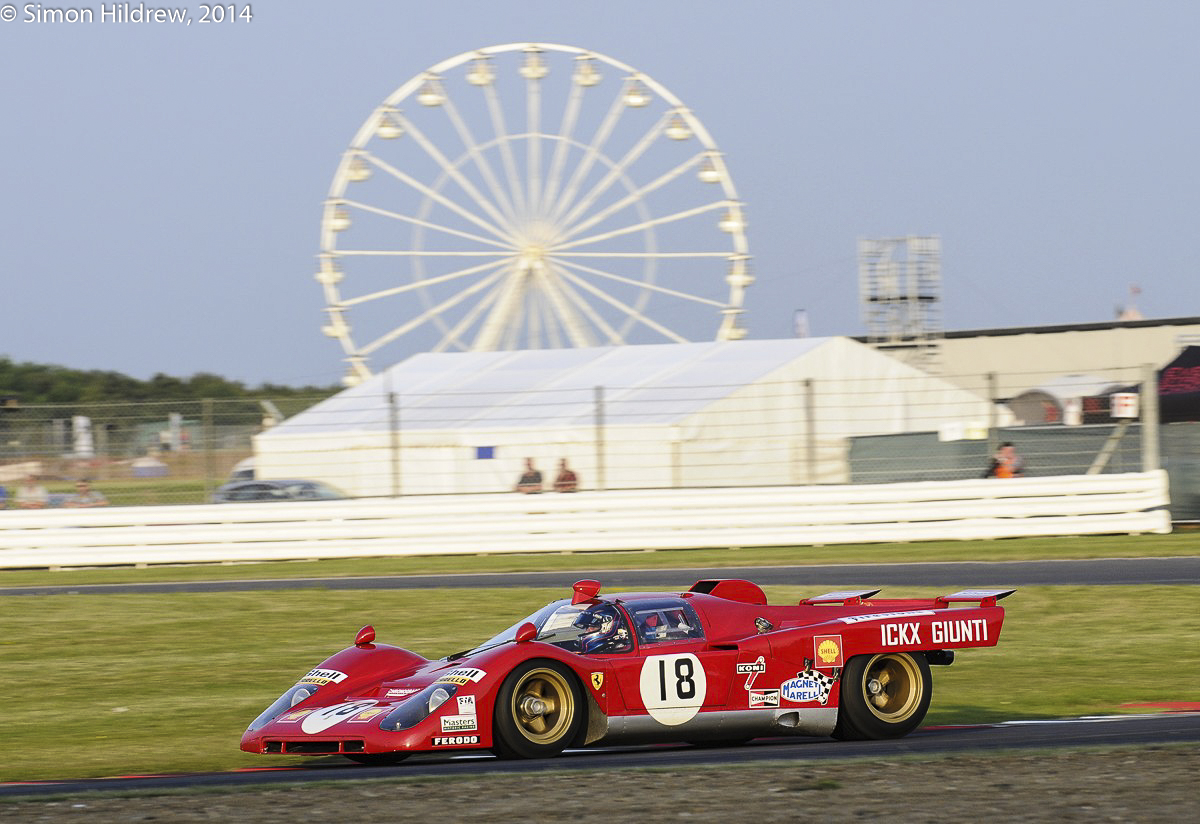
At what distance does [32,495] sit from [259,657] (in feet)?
28.7

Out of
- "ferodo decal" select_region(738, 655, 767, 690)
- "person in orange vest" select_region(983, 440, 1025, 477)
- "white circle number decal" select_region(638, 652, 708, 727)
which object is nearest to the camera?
"white circle number decal" select_region(638, 652, 708, 727)

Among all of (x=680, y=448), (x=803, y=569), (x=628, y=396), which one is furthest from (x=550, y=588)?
(x=628, y=396)

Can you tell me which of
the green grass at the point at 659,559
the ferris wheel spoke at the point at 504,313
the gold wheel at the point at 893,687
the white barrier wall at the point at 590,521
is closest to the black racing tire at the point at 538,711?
the gold wheel at the point at 893,687

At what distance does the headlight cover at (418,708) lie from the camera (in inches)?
259

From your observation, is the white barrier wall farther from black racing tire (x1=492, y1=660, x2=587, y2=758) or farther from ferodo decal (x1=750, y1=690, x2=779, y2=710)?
black racing tire (x1=492, y1=660, x2=587, y2=758)

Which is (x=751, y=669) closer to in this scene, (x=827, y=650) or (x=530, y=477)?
(x=827, y=650)

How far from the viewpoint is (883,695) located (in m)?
7.48

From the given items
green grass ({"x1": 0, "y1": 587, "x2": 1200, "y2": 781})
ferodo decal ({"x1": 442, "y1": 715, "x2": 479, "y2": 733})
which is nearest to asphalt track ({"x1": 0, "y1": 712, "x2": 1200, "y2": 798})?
ferodo decal ({"x1": 442, "y1": 715, "x2": 479, "y2": 733})

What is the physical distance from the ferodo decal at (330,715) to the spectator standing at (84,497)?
12301 millimetres

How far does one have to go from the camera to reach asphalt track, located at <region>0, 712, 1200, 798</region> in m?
6.44

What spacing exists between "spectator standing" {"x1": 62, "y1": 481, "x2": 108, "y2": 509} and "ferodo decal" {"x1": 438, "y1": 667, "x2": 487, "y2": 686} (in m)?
12.6

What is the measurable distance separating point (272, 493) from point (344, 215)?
13568mm

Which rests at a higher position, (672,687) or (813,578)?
(672,687)

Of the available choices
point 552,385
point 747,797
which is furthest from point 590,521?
point 747,797
